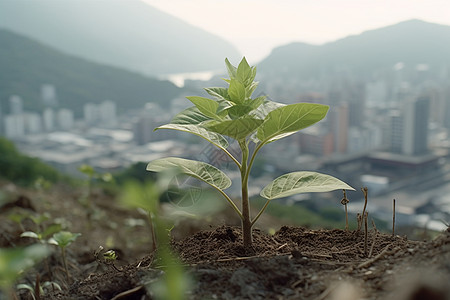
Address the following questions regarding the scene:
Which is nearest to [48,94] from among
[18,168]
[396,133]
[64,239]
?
[396,133]

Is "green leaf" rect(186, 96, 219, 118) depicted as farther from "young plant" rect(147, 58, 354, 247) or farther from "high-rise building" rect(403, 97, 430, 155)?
"high-rise building" rect(403, 97, 430, 155)

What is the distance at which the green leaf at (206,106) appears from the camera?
721 mm

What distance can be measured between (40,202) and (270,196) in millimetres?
2258

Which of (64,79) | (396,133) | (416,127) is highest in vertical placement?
(64,79)

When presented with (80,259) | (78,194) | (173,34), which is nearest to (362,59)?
(173,34)

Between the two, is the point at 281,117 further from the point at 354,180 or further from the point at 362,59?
the point at 362,59

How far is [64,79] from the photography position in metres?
20.4

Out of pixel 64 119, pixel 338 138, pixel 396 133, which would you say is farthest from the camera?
pixel 64 119

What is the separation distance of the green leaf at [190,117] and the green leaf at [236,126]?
4.1 inches

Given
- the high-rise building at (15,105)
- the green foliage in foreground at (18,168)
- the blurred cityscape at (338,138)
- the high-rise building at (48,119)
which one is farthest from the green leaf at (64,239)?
the high-rise building at (48,119)

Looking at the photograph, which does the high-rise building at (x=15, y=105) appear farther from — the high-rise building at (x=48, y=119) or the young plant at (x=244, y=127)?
the young plant at (x=244, y=127)

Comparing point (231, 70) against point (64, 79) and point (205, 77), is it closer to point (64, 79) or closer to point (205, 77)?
point (205, 77)

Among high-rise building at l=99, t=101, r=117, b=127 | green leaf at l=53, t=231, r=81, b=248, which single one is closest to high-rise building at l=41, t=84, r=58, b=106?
high-rise building at l=99, t=101, r=117, b=127

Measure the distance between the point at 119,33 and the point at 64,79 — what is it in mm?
5512
